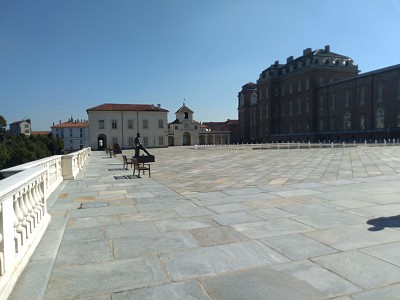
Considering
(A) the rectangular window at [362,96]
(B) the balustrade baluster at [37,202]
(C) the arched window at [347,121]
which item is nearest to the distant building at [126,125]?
(C) the arched window at [347,121]

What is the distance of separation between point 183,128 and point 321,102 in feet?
97.7

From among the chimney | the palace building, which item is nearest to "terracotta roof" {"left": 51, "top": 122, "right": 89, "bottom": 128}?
the palace building

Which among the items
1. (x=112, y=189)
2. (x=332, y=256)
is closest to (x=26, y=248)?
(x=332, y=256)

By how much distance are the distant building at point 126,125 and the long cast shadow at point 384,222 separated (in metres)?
59.6

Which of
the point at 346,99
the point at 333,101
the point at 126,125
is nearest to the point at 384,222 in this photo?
the point at 346,99

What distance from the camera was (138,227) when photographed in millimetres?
5129

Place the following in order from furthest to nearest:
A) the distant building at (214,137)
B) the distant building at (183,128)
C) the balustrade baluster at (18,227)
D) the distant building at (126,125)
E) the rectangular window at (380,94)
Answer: the distant building at (214,137)
the distant building at (183,128)
the distant building at (126,125)
the rectangular window at (380,94)
the balustrade baluster at (18,227)

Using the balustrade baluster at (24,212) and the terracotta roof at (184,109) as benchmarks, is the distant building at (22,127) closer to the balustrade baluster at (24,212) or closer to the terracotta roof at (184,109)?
the terracotta roof at (184,109)

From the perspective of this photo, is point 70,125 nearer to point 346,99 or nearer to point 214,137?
point 214,137

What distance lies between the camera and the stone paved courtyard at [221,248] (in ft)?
9.95

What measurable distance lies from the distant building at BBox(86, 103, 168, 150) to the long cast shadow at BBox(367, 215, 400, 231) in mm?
59620

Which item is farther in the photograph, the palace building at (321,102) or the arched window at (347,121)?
the arched window at (347,121)

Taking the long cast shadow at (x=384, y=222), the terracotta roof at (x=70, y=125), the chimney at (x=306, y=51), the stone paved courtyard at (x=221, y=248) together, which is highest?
the chimney at (x=306, y=51)

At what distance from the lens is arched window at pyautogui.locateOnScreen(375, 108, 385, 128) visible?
50.2 metres
